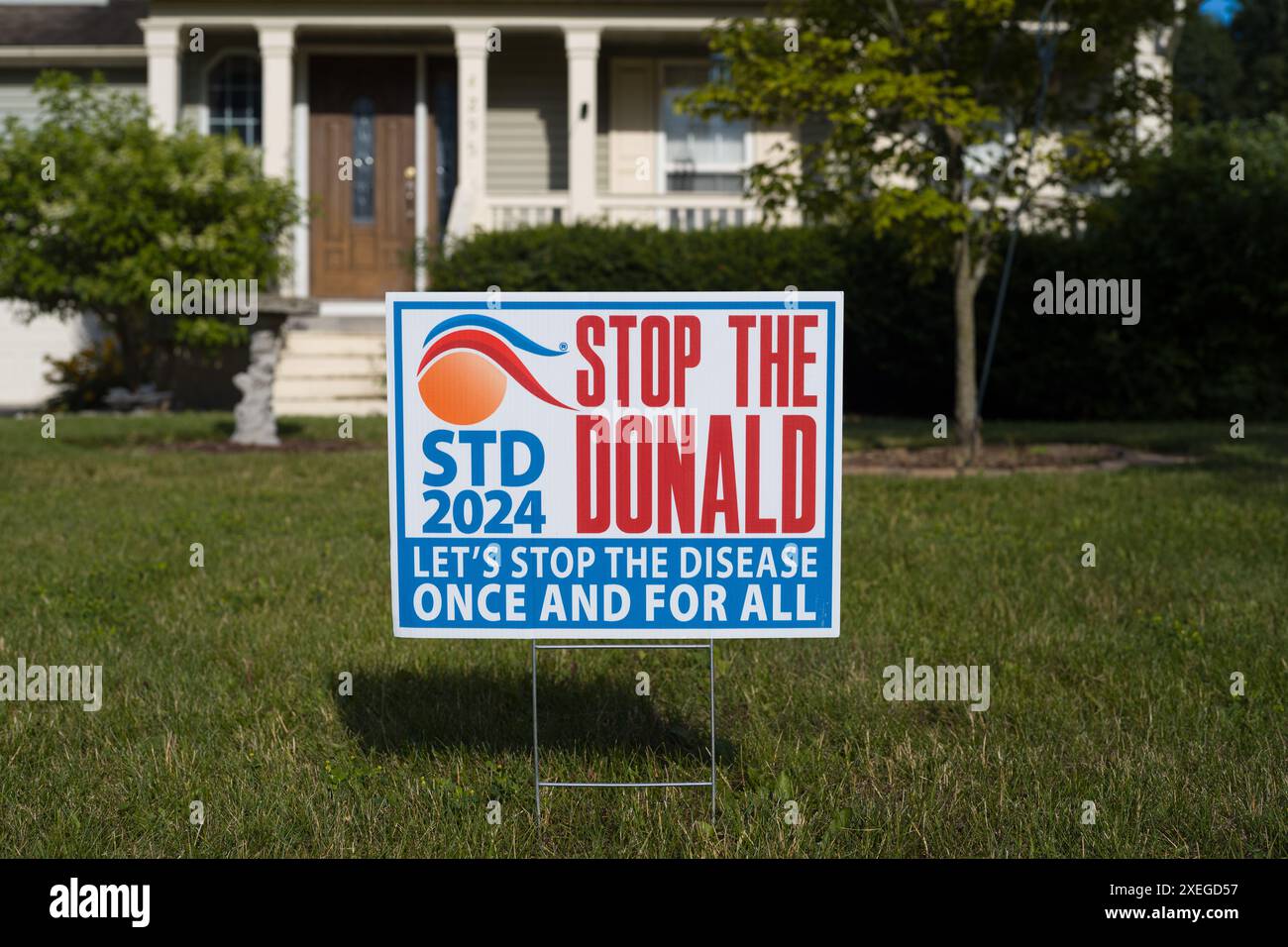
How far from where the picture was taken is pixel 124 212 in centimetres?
1377

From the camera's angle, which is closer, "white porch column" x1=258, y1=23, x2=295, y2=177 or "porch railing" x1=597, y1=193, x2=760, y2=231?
"porch railing" x1=597, y1=193, x2=760, y2=231

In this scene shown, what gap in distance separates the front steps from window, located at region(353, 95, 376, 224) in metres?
2.96

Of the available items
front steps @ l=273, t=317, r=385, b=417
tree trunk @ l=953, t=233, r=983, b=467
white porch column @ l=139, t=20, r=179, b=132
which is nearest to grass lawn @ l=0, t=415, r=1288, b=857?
tree trunk @ l=953, t=233, r=983, b=467

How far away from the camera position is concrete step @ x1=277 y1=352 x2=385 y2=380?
51.1 feet

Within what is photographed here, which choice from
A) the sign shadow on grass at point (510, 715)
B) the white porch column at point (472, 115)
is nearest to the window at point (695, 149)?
the white porch column at point (472, 115)

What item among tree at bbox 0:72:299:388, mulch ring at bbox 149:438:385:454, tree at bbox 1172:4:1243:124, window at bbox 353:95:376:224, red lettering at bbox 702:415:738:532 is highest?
tree at bbox 1172:4:1243:124

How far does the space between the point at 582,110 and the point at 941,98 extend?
803cm

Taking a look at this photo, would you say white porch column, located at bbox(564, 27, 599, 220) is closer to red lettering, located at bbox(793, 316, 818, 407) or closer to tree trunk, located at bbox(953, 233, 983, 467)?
tree trunk, located at bbox(953, 233, 983, 467)

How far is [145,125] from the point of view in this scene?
14.9 m

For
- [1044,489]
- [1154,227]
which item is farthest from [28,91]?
[1044,489]

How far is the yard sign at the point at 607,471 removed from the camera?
11.0 feet
